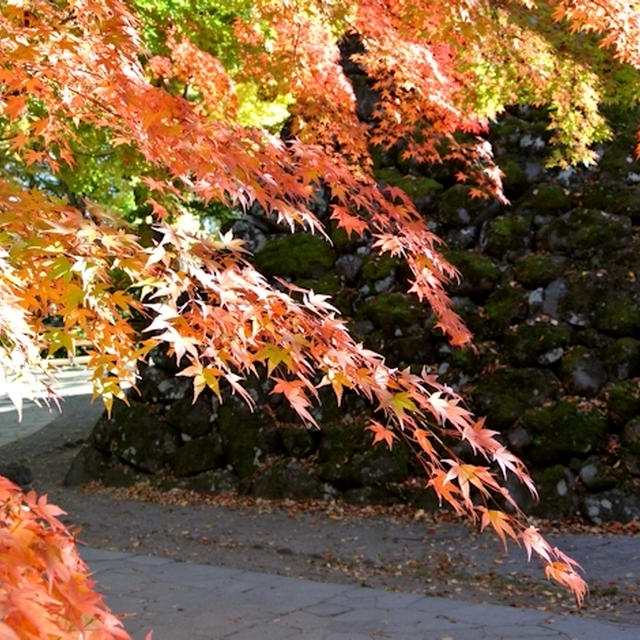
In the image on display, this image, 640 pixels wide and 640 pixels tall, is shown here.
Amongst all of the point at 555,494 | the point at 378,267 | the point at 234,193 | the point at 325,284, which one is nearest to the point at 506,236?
the point at 378,267

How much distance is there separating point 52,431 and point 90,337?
12.2 metres

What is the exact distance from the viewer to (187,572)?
696cm

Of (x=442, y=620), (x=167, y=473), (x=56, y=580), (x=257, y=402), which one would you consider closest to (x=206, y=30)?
(x=257, y=402)

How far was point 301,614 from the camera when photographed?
5777 mm

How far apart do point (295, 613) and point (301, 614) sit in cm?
5

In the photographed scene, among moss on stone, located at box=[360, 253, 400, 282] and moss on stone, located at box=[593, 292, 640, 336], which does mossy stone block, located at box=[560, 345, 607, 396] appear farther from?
moss on stone, located at box=[360, 253, 400, 282]

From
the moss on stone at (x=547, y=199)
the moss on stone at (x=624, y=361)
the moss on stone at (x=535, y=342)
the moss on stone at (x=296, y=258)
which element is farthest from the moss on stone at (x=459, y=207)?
the moss on stone at (x=624, y=361)

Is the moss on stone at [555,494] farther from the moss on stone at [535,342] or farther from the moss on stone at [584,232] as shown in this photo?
the moss on stone at [584,232]

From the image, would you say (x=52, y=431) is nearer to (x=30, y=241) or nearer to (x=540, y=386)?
(x=540, y=386)

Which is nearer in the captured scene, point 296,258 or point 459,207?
point 459,207

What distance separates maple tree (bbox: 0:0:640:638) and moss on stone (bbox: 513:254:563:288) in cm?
155

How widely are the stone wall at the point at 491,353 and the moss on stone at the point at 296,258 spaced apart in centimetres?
2

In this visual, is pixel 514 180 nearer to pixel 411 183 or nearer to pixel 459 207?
pixel 459 207

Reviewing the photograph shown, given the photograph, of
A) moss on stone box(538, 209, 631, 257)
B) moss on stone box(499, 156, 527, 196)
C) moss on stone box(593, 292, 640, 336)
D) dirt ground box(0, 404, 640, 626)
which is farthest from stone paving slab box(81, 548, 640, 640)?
moss on stone box(499, 156, 527, 196)
